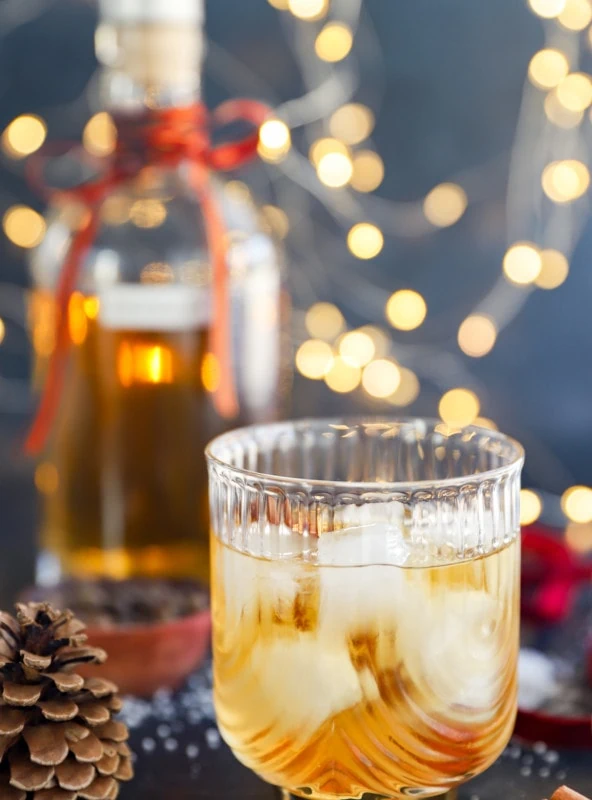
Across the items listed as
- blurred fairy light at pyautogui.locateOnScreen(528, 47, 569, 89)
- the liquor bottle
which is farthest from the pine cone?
blurred fairy light at pyautogui.locateOnScreen(528, 47, 569, 89)

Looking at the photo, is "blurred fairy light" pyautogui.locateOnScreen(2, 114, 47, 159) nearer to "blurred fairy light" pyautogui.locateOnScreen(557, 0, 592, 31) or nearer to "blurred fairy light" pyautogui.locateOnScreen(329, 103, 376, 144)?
Answer: "blurred fairy light" pyautogui.locateOnScreen(329, 103, 376, 144)

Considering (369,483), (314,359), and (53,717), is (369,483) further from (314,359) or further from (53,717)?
(314,359)

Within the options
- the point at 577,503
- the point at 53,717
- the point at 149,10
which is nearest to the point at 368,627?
the point at 53,717

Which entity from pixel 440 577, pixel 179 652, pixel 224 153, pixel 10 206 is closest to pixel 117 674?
pixel 179 652

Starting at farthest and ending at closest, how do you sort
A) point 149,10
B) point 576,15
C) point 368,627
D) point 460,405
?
point 460,405 → point 576,15 → point 149,10 → point 368,627

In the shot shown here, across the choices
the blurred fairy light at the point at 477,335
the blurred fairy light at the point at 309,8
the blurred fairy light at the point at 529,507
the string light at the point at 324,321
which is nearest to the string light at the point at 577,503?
the blurred fairy light at the point at 529,507

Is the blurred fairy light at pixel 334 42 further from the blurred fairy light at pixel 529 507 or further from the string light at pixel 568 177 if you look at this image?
the blurred fairy light at pixel 529 507
